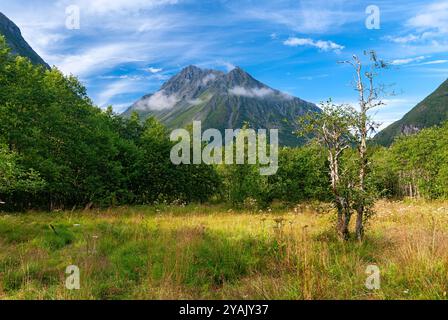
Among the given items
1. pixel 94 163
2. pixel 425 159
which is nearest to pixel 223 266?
pixel 94 163

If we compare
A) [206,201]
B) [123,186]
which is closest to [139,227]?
[123,186]

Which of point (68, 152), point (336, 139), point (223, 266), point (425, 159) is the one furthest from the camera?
point (425, 159)

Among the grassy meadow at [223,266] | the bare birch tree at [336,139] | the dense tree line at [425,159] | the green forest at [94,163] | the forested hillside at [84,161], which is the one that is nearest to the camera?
the grassy meadow at [223,266]

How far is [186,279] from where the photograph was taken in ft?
20.9

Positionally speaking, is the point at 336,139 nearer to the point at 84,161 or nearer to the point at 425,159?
the point at 84,161

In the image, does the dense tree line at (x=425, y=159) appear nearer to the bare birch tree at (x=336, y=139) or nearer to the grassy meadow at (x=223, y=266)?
the bare birch tree at (x=336, y=139)

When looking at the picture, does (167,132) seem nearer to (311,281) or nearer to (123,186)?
(123,186)

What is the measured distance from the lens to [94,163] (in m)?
27.5

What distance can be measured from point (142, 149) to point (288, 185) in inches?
661

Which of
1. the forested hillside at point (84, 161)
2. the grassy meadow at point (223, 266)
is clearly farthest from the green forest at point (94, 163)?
the grassy meadow at point (223, 266)

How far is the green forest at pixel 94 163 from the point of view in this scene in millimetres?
17781

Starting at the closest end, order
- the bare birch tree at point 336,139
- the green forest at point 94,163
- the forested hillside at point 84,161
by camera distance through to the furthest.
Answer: the bare birch tree at point 336,139
the green forest at point 94,163
the forested hillside at point 84,161

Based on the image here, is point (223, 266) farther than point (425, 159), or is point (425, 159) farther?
point (425, 159)

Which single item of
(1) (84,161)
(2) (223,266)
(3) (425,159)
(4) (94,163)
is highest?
(3) (425,159)
